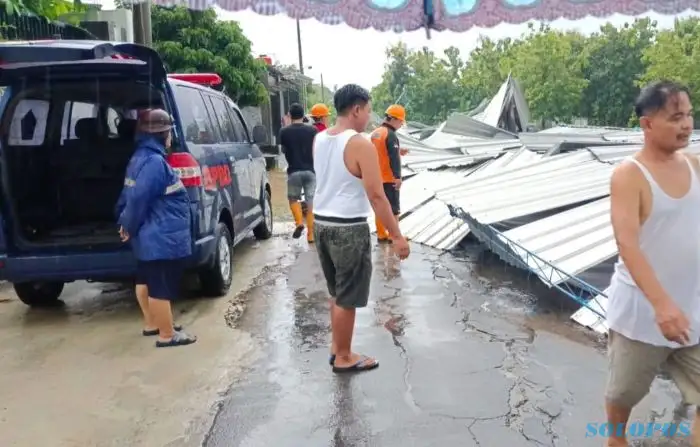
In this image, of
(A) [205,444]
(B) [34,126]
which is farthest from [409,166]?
(A) [205,444]

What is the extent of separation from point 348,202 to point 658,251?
1.94m

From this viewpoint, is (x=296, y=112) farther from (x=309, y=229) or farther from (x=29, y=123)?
(x=29, y=123)

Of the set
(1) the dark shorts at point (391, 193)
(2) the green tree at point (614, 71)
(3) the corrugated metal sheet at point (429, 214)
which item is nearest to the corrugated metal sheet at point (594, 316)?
(3) the corrugated metal sheet at point (429, 214)

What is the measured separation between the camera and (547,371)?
4.39 metres

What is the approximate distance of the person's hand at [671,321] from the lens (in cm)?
256

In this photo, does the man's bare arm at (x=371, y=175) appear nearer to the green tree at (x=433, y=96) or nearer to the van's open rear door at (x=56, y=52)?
the van's open rear door at (x=56, y=52)

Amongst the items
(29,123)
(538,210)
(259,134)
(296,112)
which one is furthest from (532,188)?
(29,123)

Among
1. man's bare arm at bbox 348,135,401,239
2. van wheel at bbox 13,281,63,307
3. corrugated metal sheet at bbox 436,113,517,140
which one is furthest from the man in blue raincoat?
corrugated metal sheet at bbox 436,113,517,140

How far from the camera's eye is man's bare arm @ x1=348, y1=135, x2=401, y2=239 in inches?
159

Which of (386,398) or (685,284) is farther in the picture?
(386,398)

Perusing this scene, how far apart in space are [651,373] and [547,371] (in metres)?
1.61

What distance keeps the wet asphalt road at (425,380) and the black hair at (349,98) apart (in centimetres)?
170

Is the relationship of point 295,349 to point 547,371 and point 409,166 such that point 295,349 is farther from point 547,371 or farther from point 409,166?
point 409,166

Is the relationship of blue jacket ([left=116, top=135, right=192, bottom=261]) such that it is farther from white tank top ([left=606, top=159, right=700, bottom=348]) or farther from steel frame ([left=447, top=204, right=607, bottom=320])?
white tank top ([left=606, top=159, right=700, bottom=348])
